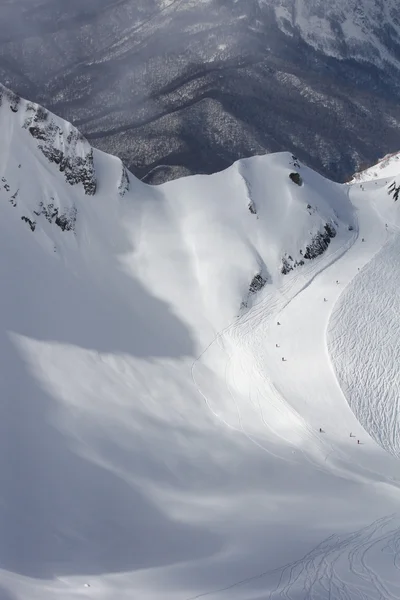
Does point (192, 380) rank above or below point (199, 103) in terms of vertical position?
below

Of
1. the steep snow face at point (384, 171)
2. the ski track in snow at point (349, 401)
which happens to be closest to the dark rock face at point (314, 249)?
A: the ski track in snow at point (349, 401)

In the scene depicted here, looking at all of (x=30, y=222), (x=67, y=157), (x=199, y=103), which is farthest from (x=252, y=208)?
(x=199, y=103)

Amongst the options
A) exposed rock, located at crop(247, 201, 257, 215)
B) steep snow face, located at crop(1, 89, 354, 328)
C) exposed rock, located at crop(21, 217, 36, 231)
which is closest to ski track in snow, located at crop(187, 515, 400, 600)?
steep snow face, located at crop(1, 89, 354, 328)

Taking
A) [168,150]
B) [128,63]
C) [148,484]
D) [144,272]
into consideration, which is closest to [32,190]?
[144,272]

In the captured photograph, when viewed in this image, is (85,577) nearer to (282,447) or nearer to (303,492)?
(303,492)

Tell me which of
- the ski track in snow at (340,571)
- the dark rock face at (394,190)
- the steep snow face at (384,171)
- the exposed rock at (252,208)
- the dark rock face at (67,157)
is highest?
the dark rock face at (67,157)

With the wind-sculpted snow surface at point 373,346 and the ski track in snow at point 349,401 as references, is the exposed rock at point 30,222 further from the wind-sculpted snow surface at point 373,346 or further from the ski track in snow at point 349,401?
the wind-sculpted snow surface at point 373,346

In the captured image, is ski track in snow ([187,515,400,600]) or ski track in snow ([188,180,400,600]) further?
ski track in snow ([188,180,400,600])

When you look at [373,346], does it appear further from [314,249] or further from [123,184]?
[123,184]

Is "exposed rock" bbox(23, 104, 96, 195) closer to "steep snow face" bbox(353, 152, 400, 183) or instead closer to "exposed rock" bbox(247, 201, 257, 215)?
"exposed rock" bbox(247, 201, 257, 215)
